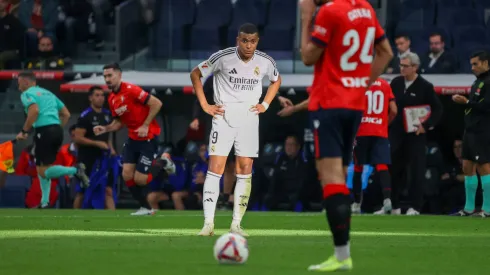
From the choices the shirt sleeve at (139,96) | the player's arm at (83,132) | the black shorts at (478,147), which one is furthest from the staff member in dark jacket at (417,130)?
the player's arm at (83,132)

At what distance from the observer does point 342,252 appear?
8.32m

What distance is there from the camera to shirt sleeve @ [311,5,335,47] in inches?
336

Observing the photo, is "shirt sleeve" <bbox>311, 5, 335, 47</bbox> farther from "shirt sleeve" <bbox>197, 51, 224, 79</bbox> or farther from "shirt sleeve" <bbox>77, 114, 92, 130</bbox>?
"shirt sleeve" <bbox>77, 114, 92, 130</bbox>

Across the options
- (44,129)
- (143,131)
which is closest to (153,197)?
(44,129)

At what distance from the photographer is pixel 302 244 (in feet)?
35.6

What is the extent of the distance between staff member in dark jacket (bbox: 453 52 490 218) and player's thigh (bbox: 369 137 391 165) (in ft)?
3.42

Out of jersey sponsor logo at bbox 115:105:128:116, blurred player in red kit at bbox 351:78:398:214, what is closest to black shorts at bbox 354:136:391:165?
blurred player in red kit at bbox 351:78:398:214

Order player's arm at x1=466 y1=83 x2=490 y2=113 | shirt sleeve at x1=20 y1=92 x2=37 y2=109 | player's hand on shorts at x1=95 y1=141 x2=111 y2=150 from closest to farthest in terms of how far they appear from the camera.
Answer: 1. player's arm at x1=466 y1=83 x2=490 y2=113
2. shirt sleeve at x1=20 y1=92 x2=37 y2=109
3. player's hand on shorts at x1=95 y1=141 x2=111 y2=150

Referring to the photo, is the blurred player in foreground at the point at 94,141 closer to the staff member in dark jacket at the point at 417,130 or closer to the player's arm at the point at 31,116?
the player's arm at the point at 31,116

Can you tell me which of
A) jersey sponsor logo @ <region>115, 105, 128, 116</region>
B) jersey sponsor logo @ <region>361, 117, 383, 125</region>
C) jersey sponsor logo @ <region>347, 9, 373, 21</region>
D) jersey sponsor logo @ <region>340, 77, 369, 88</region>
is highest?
jersey sponsor logo @ <region>347, 9, 373, 21</region>

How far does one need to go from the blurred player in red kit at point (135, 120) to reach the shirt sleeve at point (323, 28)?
8659mm

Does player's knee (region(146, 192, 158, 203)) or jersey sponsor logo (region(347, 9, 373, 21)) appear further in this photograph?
player's knee (region(146, 192, 158, 203))

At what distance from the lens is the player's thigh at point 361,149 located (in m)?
17.6

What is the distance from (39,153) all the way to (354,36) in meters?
12.0
